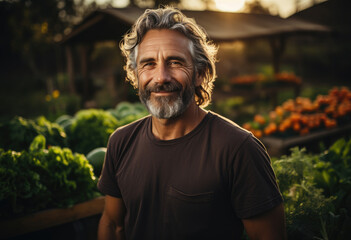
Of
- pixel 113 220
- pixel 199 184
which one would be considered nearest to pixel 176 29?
pixel 199 184

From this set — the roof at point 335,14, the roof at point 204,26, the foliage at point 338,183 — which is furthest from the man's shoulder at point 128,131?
the roof at point 335,14

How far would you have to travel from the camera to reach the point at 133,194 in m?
1.73

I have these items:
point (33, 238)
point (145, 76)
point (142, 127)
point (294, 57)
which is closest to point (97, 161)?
point (33, 238)

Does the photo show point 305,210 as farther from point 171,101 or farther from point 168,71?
point 168,71

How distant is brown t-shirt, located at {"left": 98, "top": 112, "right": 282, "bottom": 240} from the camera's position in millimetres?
1453

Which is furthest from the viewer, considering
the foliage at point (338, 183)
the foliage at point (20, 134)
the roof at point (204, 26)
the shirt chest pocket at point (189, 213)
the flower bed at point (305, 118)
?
the roof at point (204, 26)

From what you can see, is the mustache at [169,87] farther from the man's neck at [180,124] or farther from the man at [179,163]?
the man's neck at [180,124]

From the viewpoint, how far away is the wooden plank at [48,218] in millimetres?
2121

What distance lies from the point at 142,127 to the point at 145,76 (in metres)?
0.38

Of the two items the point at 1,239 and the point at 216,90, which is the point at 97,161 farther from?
the point at 216,90

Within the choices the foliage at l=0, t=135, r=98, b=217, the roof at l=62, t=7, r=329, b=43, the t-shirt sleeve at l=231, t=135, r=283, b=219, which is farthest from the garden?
the roof at l=62, t=7, r=329, b=43

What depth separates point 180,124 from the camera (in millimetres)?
1771

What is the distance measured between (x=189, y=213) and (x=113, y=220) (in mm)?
732

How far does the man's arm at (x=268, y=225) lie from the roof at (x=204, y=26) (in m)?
5.76
